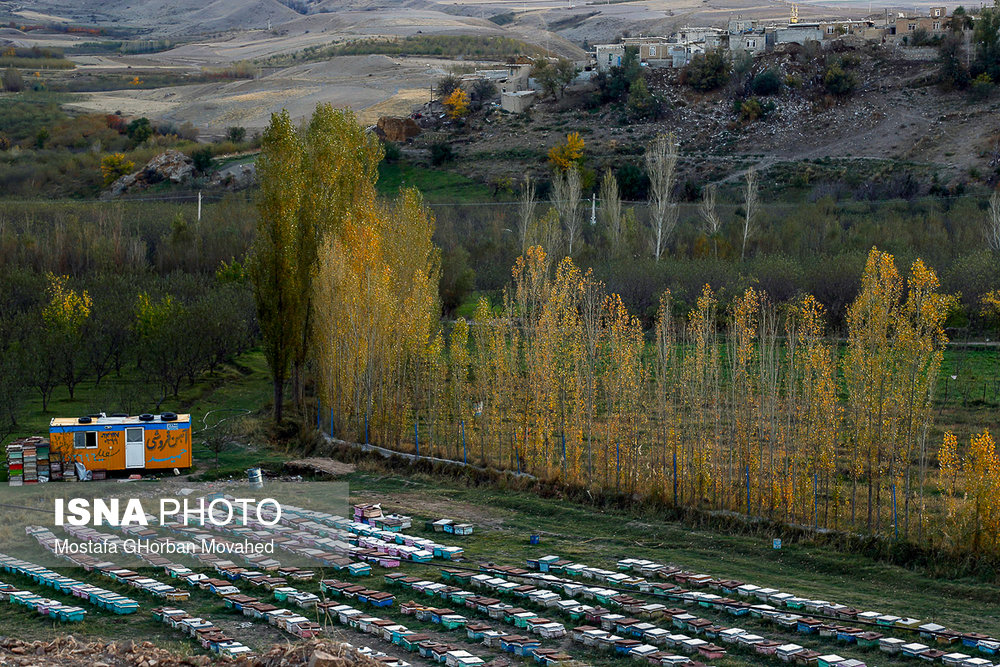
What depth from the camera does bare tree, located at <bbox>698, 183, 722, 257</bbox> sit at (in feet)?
168

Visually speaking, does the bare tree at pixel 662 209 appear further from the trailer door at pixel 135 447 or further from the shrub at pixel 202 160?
the shrub at pixel 202 160

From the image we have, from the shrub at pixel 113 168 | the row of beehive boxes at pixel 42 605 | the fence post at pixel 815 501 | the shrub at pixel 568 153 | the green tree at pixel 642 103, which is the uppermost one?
the green tree at pixel 642 103

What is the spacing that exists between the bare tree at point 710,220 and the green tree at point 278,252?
25920 millimetres

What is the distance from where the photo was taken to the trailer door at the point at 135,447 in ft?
77.9

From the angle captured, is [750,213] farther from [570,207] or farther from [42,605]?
[42,605]

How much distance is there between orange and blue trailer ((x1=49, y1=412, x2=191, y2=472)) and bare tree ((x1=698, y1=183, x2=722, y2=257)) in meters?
30.5

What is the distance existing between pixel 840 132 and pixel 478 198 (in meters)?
21.3

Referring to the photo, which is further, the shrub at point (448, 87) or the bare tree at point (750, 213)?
the shrub at point (448, 87)

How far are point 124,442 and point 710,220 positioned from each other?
33679 mm

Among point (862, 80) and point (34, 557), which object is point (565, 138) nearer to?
point (862, 80)

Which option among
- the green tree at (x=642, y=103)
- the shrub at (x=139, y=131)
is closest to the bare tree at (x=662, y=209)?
the green tree at (x=642, y=103)

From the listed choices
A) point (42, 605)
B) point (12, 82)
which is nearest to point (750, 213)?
point (42, 605)

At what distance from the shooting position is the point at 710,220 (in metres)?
52.1

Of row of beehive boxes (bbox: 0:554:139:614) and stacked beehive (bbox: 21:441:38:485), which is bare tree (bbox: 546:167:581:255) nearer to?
stacked beehive (bbox: 21:441:38:485)
